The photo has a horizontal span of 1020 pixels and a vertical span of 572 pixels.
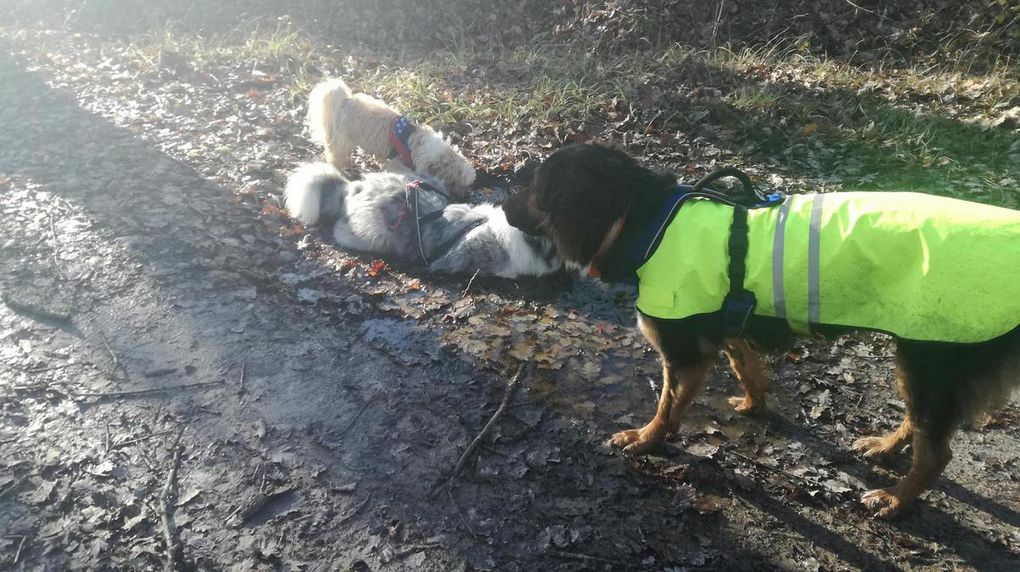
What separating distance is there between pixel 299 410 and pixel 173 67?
9445 millimetres

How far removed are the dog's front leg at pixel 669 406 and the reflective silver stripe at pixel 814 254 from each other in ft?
2.33

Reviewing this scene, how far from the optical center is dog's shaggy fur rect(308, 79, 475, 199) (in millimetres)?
6734

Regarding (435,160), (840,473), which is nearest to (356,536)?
(840,473)

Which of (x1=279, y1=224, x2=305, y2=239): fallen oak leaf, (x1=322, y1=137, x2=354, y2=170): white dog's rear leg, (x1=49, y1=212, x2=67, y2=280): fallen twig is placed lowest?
(x1=49, y1=212, x2=67, y2=280): fallen twig

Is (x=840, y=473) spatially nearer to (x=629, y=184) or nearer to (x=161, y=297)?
(x=629, y=184)

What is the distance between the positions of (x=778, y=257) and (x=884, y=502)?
1.57 meters

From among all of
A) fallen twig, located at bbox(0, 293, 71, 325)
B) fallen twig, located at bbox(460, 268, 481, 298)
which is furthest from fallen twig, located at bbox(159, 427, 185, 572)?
fallen twig, located at bbox(460, 268, 481, 298)

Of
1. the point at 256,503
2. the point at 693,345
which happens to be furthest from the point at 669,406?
the point at 256,503

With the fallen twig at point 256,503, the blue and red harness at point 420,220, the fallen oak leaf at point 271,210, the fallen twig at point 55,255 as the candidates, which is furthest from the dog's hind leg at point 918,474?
the fallen twig at point 55,255

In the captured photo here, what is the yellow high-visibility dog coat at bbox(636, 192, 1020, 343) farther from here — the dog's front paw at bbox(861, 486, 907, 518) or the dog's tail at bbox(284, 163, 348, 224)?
the dog's tail at bbox(284, 163, 348, 224)

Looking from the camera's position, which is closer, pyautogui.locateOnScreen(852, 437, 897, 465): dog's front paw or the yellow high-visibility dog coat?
the yellow high-visibility dog coat

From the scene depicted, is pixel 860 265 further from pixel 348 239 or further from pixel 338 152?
pixel 338 152

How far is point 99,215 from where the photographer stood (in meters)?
6.19

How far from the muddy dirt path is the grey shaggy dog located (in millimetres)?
243
